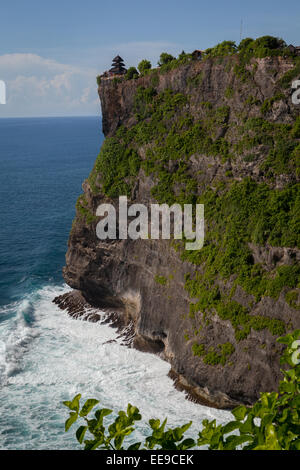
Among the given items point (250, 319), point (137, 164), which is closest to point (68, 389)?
point (250, 319)

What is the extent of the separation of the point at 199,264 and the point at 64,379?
14295 mm

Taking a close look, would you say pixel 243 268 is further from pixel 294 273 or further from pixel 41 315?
pixel 41 315

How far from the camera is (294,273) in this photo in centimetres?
2856

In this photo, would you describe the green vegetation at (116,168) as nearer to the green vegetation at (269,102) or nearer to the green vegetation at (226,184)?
the green vegetation at (226,184)

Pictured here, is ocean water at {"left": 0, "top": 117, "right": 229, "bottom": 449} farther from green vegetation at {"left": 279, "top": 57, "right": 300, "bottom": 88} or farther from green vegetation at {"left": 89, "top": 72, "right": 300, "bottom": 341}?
green vegetation at {"left": 279, "top": 57, "right": 300, "bottom": 88}

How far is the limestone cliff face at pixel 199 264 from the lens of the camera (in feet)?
96.7

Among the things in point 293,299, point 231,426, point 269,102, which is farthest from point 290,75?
point 231,426

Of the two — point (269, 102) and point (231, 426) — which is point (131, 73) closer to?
point (269, 102)

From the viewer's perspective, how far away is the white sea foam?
30203 mm

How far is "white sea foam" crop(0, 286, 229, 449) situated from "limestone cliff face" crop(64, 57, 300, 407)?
6.22 feet

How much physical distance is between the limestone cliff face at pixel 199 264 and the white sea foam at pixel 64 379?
6.22 feet

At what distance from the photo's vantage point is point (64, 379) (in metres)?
35.3

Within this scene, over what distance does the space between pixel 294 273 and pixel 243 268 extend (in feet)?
12.4

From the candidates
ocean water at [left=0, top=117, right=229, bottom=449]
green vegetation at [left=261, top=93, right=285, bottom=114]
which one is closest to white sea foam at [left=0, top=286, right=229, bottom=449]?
ocean water at [left=0, top=117, right=229, bottom=449]
